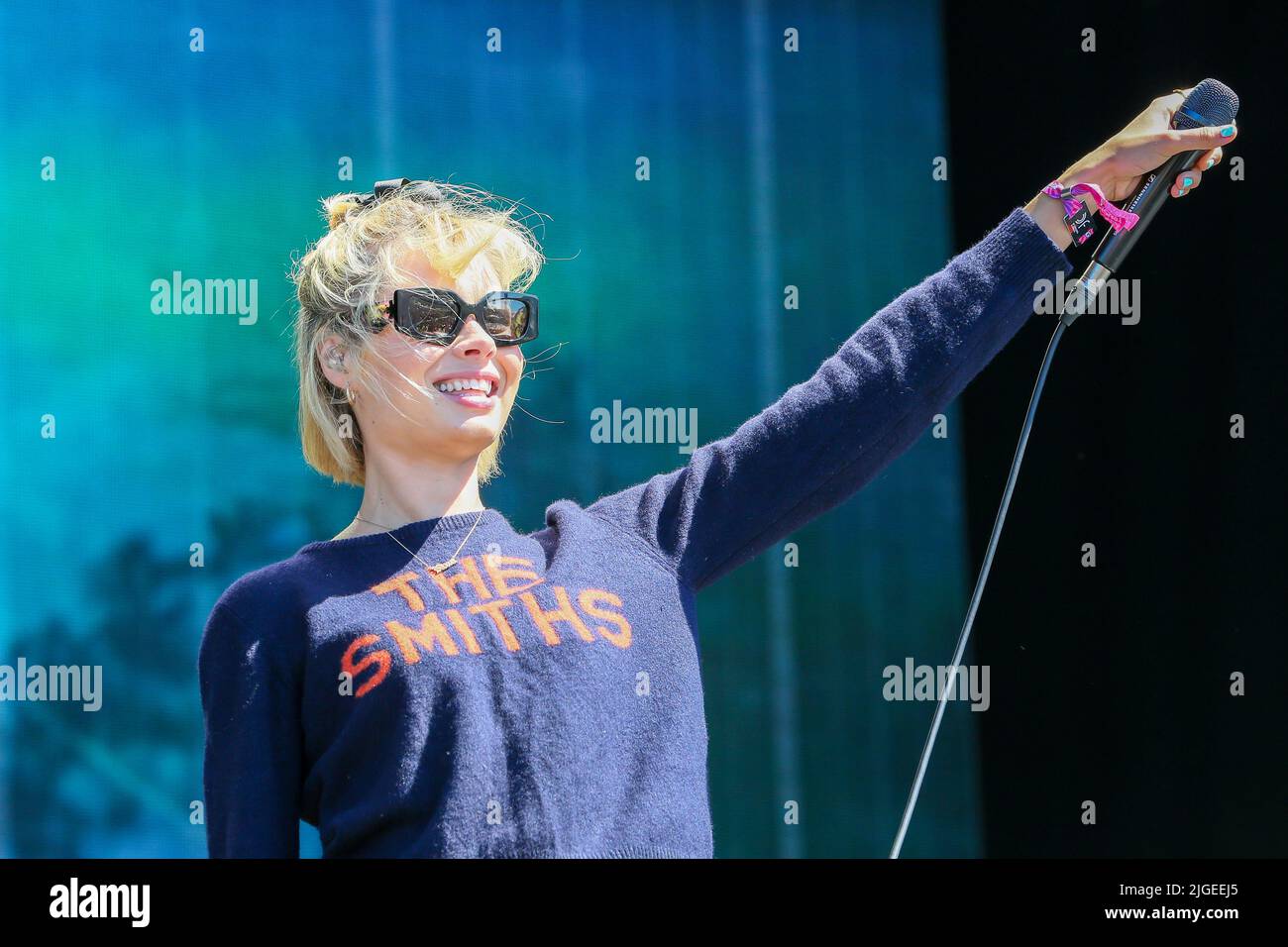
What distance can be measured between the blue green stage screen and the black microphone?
1424 mm

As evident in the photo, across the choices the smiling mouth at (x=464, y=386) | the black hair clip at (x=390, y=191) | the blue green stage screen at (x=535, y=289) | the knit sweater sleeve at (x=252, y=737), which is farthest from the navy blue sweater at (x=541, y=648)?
the blue green stage screen at (x=535, y=289)

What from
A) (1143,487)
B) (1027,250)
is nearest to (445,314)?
(1027,250)

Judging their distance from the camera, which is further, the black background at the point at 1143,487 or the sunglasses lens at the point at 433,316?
the black background at the point at 1143,487

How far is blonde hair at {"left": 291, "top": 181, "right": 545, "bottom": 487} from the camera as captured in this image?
1.57 metres

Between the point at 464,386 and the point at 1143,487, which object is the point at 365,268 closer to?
the point at 464,386

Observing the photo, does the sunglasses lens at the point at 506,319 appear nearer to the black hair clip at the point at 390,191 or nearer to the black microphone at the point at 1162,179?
the black hair clip at the point at 390,191

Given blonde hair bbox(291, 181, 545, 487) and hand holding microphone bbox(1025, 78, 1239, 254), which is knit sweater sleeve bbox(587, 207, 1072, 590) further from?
blonde hair bbox(291, 181, 545, 487)

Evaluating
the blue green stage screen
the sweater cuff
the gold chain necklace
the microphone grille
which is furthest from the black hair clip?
the blue green stage screen

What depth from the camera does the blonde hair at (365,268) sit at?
5.14 ft

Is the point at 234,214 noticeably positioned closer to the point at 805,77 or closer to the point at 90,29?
the point at 90,29

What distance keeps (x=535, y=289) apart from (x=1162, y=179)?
1593mm

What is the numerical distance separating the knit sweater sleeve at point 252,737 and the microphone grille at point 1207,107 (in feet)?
3.52
